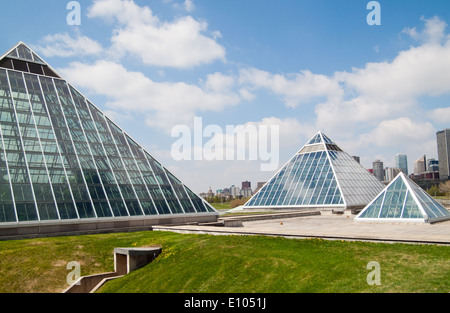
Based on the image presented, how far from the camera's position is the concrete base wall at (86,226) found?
1063 inches

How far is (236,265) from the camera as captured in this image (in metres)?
19.4

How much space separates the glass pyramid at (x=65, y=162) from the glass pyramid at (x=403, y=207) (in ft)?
56.4

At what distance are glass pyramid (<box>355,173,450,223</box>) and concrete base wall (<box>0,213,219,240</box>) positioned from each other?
1840 centimetres

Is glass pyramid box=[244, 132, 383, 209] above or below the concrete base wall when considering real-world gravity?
above

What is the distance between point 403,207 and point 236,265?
2492 cm

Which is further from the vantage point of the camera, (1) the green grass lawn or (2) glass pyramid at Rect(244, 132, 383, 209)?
(2) glass pyramid at Rect(244, 132, 383, 209)

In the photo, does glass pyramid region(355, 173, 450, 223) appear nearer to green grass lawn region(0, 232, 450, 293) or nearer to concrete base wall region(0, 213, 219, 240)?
concrete base wall region(0, 213, 219, 240)

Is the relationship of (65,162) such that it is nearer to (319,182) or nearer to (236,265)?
(236,265)

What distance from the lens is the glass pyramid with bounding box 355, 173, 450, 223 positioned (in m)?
35.9

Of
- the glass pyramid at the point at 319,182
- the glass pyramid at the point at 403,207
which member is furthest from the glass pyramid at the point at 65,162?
the glass pyramid at the point at 319,182

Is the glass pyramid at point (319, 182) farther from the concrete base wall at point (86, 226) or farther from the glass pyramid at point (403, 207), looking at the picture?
the concrete base wall at point (86, 226)

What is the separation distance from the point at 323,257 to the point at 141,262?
468 inches

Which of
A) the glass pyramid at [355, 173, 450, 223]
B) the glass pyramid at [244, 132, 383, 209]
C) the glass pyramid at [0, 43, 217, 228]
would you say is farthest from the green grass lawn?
the glass pyramid at [244, 132, 383, 209]
